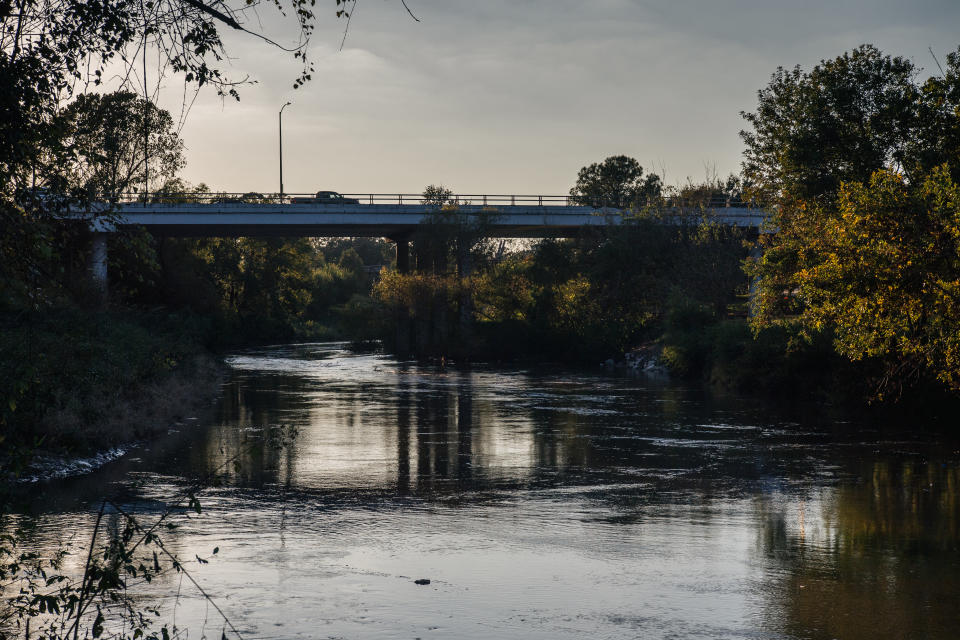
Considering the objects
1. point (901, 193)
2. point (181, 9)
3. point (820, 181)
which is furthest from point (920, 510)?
point (820, 181)

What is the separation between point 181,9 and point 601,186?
101245 millimetres

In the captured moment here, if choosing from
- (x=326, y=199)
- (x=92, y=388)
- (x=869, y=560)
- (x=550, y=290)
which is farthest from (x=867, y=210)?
(x=326, y=199)

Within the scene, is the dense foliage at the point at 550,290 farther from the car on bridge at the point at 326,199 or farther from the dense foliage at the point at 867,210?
the dense foliage at the point at 867,210

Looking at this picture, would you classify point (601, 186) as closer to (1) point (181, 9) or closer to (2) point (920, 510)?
(2) point (920, 510)

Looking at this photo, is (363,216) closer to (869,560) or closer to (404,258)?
(404,258)

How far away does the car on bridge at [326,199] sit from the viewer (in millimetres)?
66694

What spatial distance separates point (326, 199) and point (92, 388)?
45.3 m

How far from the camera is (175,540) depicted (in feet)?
44.1

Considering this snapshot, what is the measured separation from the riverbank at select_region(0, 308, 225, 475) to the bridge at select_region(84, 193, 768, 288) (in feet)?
82.0

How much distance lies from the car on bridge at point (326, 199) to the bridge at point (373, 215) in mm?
101

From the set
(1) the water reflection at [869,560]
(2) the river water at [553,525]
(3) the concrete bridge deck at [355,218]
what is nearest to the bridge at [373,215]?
(3) the concrete bridge deck at [355,218]

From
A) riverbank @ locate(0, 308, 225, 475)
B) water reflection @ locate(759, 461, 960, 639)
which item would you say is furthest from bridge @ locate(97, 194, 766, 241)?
water reflection @ locate(759, 461, 960, 639)

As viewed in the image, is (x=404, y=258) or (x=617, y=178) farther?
(x=617, y=178)

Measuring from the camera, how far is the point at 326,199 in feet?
220
